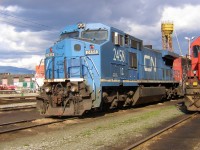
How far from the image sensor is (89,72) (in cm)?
1288

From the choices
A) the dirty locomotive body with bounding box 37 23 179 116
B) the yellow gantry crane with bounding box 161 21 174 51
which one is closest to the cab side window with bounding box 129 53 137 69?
the dirty locomotive body with bounding box 37 23 179 116

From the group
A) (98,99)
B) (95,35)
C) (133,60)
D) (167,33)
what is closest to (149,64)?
(133,60)

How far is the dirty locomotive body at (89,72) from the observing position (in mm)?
12492

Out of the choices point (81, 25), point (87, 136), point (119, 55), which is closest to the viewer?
point (87, 136)

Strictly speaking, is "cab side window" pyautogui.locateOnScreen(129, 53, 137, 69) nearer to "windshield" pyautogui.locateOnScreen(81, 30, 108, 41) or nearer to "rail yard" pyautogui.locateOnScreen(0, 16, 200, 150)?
"rail yard" pyautogui.locateOnScreen(0, 16, 200, 150)

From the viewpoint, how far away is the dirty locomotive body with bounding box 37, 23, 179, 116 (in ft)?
41.0

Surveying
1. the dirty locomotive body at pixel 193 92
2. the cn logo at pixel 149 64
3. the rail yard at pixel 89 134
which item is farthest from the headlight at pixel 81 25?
the cn logo at pixel 149 64

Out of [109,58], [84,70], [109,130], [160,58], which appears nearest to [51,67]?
[84,70]

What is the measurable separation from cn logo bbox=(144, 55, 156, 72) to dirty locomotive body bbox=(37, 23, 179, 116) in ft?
5.77

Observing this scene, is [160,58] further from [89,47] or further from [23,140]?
[23,140]

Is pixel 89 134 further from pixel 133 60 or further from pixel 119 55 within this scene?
pixel 133 60

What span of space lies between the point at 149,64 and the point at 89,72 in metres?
6.93

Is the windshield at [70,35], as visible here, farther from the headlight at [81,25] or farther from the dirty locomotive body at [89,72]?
the headlight at [81,25]

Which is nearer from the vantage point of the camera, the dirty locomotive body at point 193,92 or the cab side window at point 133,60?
the dirty locomotive body at point 193,92
